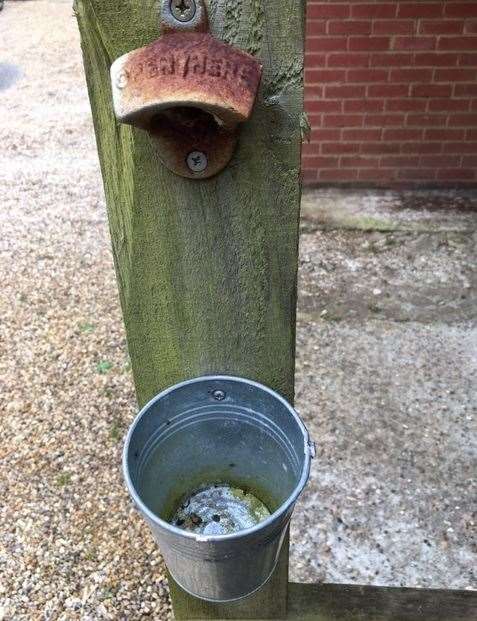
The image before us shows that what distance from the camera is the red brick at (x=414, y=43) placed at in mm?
4062

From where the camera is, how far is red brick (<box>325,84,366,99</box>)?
4254 millimetres

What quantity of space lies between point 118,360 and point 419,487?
173 centimetres

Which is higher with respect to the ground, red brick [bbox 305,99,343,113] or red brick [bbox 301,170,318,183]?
red brick [bbox 305,99,343,113]

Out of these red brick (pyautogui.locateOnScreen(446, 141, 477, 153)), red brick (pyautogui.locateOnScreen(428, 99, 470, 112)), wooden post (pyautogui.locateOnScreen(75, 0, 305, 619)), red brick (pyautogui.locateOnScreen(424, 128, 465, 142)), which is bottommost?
red brick (pyautogui.locateOnScreen(446, 141, 477, 153))

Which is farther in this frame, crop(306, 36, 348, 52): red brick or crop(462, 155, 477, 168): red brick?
crop(462, 155, 477, 168): red brick

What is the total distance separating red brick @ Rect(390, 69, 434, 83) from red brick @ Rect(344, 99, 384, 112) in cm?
18

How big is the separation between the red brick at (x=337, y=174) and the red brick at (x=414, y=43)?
2.89 ft

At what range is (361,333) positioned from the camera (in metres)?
3.47

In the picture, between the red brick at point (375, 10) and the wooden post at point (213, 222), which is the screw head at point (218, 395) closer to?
the wooden post at point (213, 222)

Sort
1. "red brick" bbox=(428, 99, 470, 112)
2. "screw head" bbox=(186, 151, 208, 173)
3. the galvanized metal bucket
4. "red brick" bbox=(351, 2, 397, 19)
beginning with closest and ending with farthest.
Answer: "screw head" bbox=(186, 151, 208, 173) < the galvanized metal bucket < "red brick" bbox=(351, 2, 397, 19) < "red brick" bbox=(428, 99, 470, 112)

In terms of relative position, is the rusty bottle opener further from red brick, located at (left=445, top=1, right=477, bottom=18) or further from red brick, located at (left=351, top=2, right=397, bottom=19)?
red brick, located at (left=445, top=1, right=477, bottom=18)

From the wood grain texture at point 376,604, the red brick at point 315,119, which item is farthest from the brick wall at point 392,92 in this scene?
the wood grain texture at point 376,604

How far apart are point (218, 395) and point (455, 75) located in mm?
3726

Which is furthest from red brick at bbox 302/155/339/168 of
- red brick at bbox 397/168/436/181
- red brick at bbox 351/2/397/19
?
red brick at bbox 351/2/397/19
